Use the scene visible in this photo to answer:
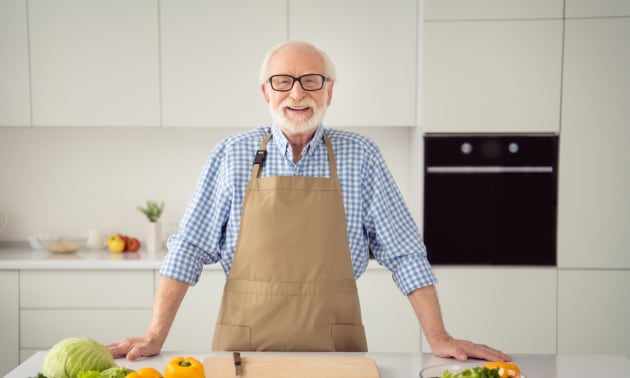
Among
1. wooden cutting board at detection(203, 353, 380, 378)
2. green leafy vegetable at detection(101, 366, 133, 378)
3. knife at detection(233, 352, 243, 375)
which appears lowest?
wooden cutting board at detection(203, 353, 380, 378)

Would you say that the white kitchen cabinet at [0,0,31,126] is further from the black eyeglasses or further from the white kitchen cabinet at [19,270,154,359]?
the black eyeglasses

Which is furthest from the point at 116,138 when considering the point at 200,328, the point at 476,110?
the point at 476,110

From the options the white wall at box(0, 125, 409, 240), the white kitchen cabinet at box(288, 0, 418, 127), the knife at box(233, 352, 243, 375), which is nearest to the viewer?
the knife at box(233, 352, 243, 375)

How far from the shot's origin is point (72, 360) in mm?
1290

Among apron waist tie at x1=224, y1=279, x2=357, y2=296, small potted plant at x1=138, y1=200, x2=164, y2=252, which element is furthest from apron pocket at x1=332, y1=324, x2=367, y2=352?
small potted plant at x1=138, y1=200, x2=164, y2=252

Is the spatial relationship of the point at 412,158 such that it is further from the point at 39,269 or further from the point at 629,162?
the point at 39,269

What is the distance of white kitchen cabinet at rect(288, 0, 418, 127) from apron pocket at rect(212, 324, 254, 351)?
1.77 meters

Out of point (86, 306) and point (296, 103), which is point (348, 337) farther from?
point (86, 306)

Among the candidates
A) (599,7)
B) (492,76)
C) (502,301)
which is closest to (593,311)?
(502,301)

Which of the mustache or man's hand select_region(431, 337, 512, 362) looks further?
the mustache

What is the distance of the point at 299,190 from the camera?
1.84 m

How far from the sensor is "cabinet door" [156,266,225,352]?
3232 millimetres

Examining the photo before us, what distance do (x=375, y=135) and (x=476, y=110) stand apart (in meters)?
0.76

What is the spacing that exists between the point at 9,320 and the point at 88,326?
0.38 metres
